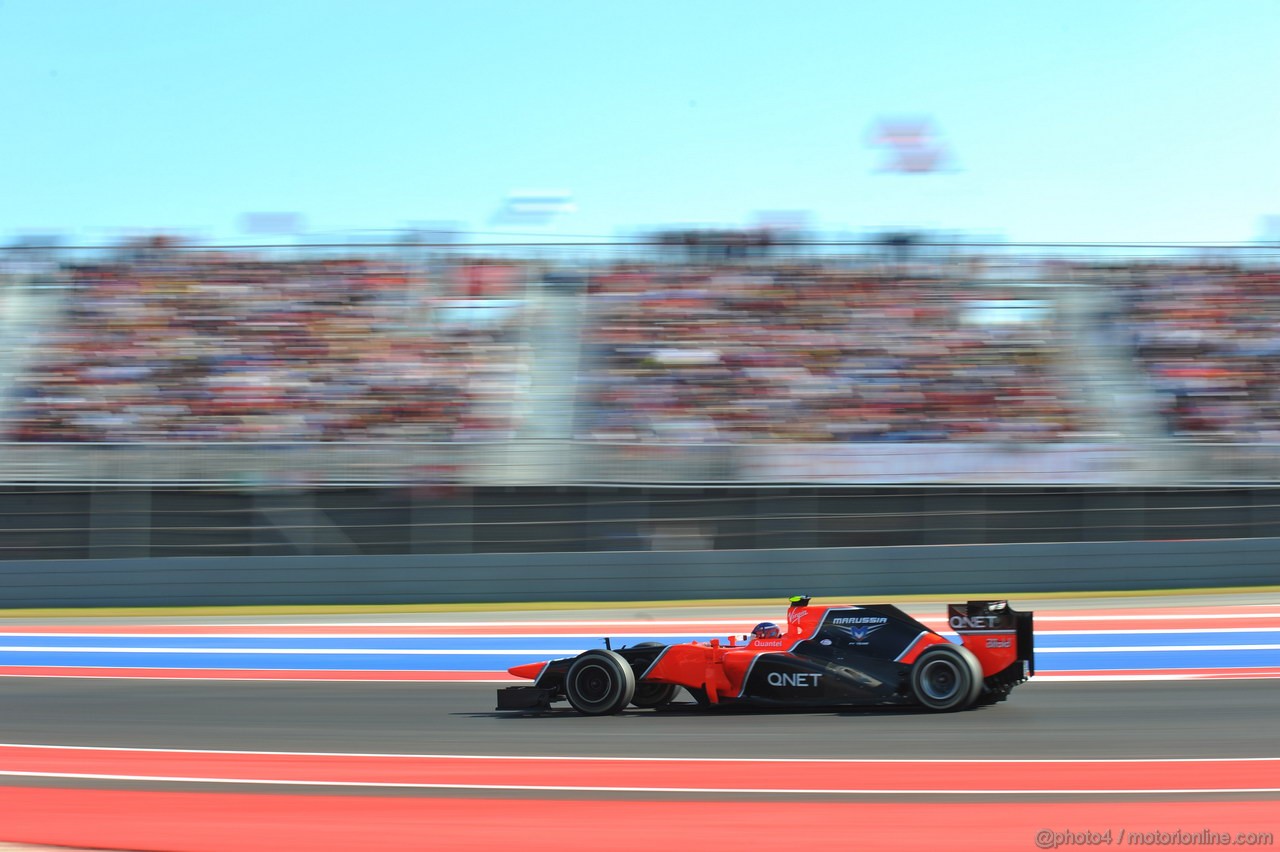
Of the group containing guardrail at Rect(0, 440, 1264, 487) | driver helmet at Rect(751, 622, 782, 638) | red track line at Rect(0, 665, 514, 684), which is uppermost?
guardrail at Rect(0, 440, 1264, 487)

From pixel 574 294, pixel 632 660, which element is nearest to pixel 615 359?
pixel 574 294

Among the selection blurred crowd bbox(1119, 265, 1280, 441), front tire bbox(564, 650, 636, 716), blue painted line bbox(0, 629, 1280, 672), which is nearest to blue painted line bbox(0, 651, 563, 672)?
blue painted line bbox(0, 629, 1280, 672)

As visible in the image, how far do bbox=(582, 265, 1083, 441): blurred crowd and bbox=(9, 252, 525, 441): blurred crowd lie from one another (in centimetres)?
163

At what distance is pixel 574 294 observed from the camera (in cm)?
1731

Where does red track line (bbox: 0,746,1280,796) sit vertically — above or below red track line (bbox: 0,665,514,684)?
above

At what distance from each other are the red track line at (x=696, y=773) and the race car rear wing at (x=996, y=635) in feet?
4.76

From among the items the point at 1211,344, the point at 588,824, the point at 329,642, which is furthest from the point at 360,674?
the point at 1211,344

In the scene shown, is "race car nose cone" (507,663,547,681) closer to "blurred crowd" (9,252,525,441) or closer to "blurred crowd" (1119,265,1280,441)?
"blurred crowd" (9,252,525,441)

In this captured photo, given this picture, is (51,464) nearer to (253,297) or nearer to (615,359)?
(253,297)

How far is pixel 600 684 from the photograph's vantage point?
24.6 ft

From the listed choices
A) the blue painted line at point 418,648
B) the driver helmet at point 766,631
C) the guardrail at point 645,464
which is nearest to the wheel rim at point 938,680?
the driver helmet at point 766,631

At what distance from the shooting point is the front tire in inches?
292

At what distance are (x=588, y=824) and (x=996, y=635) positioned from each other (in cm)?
319

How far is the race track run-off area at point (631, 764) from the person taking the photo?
4.77 meters
